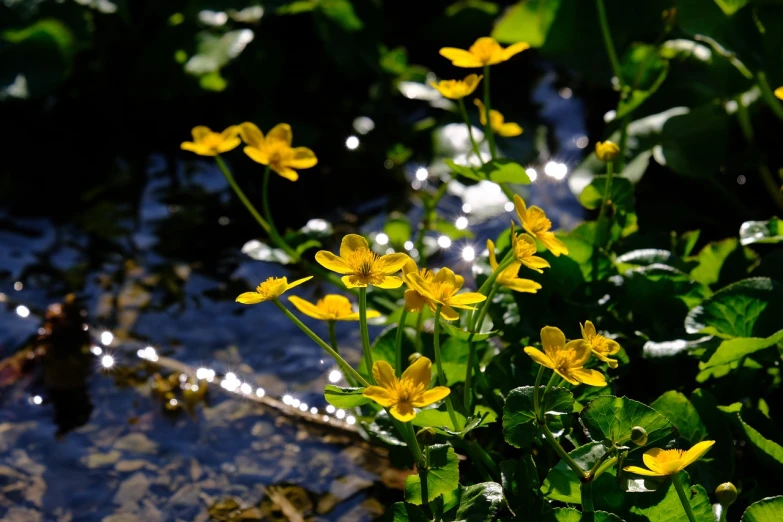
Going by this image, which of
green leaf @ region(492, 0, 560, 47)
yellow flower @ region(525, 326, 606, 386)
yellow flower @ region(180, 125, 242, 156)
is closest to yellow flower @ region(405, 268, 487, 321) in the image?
yellow flower @ region(525, 326, 606, 386)

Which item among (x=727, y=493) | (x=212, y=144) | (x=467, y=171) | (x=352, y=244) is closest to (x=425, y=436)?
(x=352, y=244)

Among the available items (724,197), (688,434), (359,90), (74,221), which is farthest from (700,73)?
(74,221)

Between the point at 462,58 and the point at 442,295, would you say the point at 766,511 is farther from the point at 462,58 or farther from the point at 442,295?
the point at 462,58

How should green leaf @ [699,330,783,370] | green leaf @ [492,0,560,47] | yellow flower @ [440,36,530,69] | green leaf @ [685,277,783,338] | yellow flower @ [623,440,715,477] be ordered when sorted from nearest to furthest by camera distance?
yellow flower @ [623,440,715,477]
green leaf @ [699,330,783,370]
green leaf @ [685,277,783,338]
yellow flower @ [440,36,530,69]
green leaf @ [492,0,560,47]

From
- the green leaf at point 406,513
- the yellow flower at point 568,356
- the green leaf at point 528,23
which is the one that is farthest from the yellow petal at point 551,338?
the green leaf at point 528,23

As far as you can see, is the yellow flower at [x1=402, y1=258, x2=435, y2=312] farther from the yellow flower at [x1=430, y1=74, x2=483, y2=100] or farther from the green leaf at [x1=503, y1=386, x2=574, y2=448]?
the yellow flower at [x1=430, y1=74, x2=483, y2=100]

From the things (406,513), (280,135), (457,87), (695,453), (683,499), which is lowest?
(406,513)

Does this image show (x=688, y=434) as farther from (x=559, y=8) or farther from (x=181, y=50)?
(x=181, y=50)
